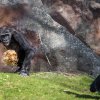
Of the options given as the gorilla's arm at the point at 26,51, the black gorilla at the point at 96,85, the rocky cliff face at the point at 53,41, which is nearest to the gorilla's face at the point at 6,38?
the gorilla's arm at the point at 26,51

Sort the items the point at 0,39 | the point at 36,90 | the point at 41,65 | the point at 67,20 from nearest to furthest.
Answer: the point at 36,90 < the point at 0,39 < the point at 41,65 < the point at 67,20

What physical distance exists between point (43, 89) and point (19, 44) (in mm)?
4614

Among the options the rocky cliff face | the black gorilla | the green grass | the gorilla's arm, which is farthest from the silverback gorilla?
the black gorilla

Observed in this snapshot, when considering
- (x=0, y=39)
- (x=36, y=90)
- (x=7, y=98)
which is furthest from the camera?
(x=0, y=39)

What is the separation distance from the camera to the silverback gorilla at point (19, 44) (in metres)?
17.5

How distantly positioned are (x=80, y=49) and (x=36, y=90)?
325 inches

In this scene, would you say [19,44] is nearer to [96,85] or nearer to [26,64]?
[26,64]

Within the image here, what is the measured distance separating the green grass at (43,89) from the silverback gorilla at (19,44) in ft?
3.42

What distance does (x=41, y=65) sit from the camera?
20641mm

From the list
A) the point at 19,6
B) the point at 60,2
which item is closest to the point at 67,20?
the point at 60,2

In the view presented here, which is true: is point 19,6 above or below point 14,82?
above

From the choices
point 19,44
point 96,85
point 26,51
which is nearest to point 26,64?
point 26,51

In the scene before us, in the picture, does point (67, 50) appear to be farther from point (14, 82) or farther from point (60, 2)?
point (14, 82)

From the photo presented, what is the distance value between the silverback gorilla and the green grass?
1.04 m
